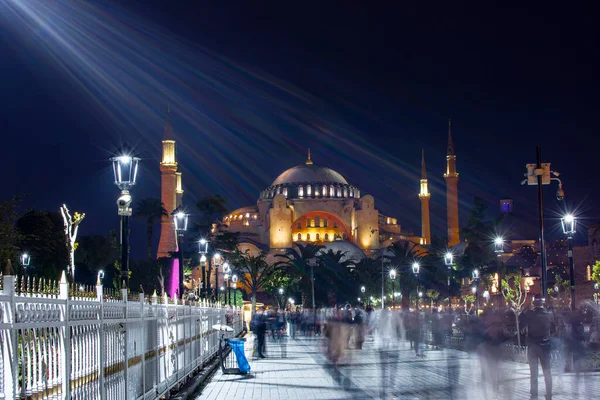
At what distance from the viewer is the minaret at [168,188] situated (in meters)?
90.9

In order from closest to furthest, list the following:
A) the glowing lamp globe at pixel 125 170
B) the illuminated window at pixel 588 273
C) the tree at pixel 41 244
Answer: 1. the glowing lamp globe at pixel 125 170
2. the tree at pixel 41 244
3. the illuminated window at pixel 588 273

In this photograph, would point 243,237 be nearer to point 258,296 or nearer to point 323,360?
point 258,296

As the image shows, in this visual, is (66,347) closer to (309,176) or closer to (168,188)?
(168,188)

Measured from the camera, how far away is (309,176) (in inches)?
5748

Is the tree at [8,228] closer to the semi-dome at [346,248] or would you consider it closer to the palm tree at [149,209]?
the palm tree at [149,209]

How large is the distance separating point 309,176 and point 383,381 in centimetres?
13228

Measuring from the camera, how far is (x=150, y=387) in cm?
970

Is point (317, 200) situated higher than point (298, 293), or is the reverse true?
point (317, 200)

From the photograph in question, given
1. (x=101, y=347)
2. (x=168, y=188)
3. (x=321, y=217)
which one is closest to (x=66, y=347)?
(x=101, y=347)

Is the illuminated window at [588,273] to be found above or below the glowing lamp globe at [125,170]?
below

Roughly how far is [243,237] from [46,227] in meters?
78.9

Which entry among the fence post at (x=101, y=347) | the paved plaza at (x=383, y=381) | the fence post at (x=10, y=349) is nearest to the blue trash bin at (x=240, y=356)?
the paved plaza at (x=383, y=381)

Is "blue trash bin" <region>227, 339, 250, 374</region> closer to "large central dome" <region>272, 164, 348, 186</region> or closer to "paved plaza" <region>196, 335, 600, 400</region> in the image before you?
"paved plaza" <region>196, 335, 600, 400</region>

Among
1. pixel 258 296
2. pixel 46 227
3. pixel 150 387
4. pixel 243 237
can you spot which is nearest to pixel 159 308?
pixel 150 387
